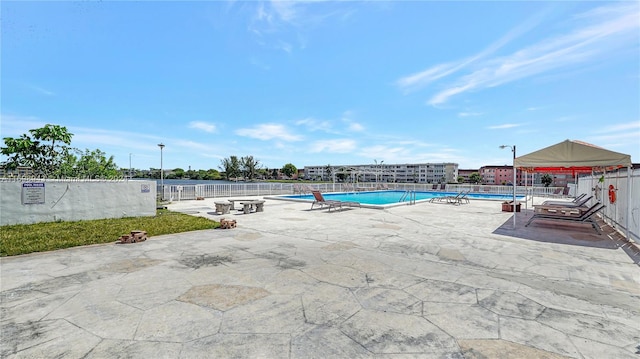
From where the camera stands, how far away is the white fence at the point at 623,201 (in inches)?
285

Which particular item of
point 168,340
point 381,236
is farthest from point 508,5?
point 168,340

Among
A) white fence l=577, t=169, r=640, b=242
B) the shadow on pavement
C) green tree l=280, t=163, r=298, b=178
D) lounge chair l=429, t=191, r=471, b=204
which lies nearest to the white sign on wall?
the shadow on pavement

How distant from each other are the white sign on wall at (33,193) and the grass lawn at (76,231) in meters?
0.79

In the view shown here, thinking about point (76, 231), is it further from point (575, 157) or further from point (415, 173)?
point (415, 173)

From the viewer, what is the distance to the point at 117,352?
7.90 ft

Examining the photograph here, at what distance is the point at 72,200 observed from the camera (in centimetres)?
945

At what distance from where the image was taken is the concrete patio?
2.52m

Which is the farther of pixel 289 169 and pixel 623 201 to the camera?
pixel 289 169

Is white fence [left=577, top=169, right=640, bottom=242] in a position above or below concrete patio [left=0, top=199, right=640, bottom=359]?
above

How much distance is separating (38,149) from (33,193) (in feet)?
34.6

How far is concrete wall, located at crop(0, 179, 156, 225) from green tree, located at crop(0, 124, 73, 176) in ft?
31.9

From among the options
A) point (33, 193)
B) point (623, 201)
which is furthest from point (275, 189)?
point (623, 201)

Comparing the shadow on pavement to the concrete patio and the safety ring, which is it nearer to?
the concrete patio

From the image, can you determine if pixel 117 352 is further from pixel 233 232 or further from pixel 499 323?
pixel 233 232
